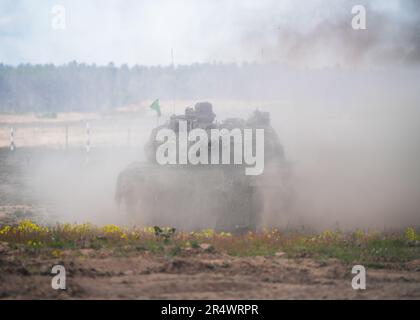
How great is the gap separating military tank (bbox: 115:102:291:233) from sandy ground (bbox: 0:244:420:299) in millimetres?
5377

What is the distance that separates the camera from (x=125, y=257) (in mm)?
15164

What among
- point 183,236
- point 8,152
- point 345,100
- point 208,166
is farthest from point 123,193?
point 345,100

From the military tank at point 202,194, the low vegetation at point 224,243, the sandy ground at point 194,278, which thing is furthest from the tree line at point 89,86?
the sandy ground at point 194,278

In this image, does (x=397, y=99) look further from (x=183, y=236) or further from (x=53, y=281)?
(x=53, y=281)

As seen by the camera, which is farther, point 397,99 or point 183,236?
point 397,99

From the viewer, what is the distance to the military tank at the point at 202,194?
21.1 metres

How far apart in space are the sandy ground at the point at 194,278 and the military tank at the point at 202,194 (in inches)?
212

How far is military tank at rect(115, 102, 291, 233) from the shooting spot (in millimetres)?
21094

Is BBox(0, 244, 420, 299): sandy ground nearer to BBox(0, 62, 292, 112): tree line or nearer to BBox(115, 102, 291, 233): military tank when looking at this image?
Result: BBox(115, 102, 291, 233): military tank

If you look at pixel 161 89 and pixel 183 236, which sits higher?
pixel 161 89

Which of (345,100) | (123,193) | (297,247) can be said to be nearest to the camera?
(297,247)

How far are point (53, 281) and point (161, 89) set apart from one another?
52440 millimetres

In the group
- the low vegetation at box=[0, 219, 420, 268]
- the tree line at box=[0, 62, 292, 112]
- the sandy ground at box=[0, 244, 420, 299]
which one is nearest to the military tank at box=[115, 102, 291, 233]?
the low vegetation at box=[0, 219, 420, 268]

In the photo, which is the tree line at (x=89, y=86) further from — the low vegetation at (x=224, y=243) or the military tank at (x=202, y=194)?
the low vegetation at (x=224, y=243)
